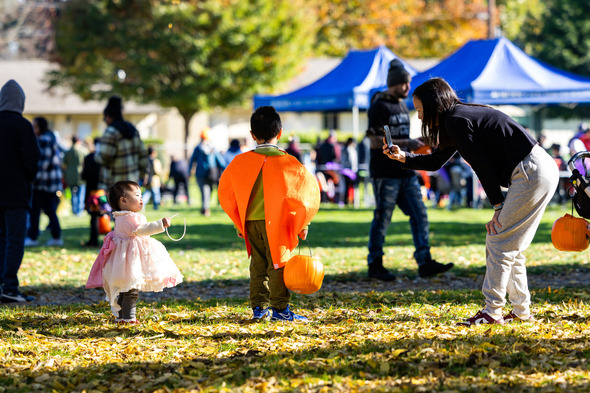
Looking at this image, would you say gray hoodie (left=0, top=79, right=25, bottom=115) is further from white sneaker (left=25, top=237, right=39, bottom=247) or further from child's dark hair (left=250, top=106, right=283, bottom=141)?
white sneaker (left=25, top=237, right=39, bottom=247)

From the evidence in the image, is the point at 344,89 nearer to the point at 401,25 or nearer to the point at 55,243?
the point at 55,243

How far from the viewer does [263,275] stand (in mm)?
6461

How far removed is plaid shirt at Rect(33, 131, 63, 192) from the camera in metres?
13.0

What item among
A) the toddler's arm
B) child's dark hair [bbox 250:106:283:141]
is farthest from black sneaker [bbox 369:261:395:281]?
the toddler's arm

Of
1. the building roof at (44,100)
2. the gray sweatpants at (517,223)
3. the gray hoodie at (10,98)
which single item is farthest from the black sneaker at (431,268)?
the building roof at (44,100)

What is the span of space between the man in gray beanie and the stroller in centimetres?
229

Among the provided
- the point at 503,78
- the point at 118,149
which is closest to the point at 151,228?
the point at 118,149

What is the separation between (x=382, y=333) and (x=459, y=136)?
1.48 meters

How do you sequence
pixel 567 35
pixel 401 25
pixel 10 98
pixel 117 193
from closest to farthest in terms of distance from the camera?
1. pixel 117 193
2. pixel 10 98
3. pixel 401 25
4. pixel 567 35

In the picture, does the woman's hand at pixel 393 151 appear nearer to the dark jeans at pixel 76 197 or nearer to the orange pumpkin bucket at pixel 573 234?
the orange pumpkin bucket at pixel 573 234

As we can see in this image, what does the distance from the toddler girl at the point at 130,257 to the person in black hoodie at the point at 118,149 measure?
4412 mm

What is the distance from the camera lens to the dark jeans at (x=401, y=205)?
8.68m

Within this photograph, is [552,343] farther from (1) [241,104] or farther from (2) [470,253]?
(1) [241,104]

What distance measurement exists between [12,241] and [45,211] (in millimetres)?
5582
